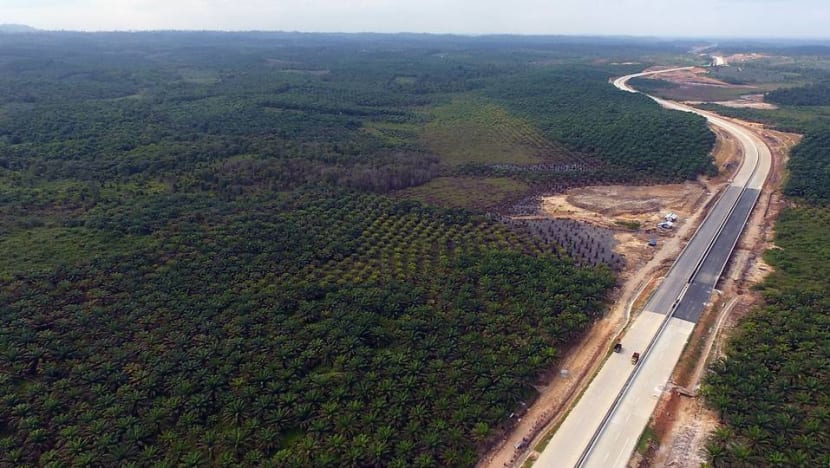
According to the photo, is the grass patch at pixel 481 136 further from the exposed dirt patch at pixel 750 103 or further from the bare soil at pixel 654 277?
the exposed dirt patch at pixel 750 103

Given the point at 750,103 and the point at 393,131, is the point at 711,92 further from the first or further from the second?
the point at 393,131

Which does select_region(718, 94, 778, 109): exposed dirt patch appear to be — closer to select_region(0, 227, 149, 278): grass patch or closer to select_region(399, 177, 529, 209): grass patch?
select_region(399, 177, 529, 209): grass patch

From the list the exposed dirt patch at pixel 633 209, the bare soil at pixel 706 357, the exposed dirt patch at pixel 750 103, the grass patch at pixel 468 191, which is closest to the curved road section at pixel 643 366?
the bare soil at pixel 706 357

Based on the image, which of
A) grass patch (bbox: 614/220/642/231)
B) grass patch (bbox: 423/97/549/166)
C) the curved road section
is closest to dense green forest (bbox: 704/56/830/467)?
the curved road section

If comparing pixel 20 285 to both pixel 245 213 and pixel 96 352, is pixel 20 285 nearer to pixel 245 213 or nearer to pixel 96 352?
pixel 96 352

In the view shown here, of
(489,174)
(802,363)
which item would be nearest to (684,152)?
(489,174)

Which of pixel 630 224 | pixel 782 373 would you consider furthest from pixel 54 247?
pixel 630 224
